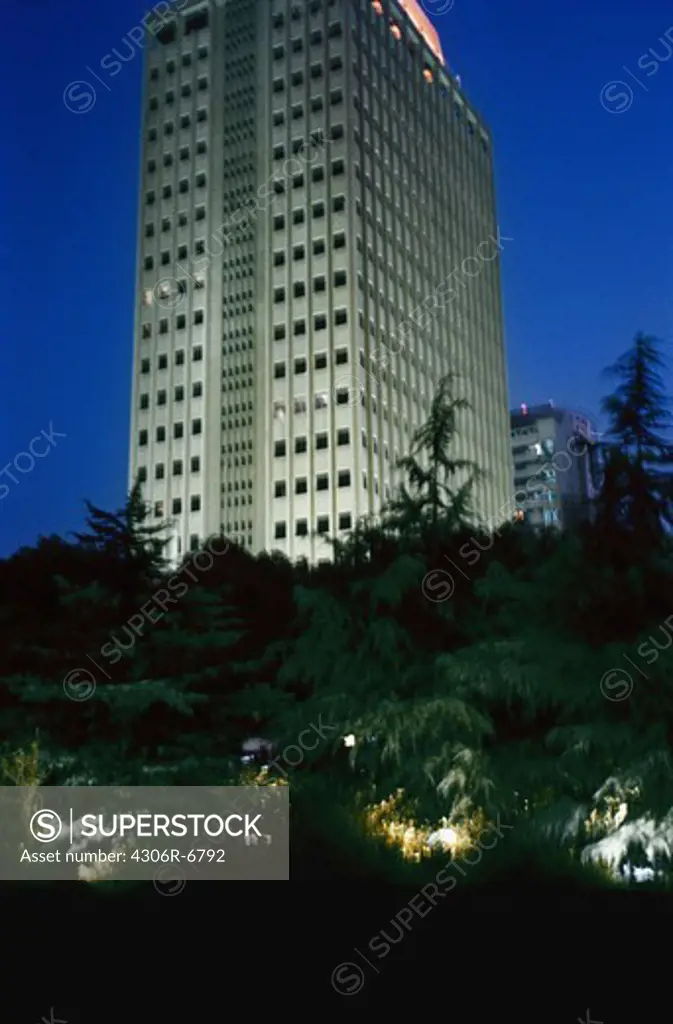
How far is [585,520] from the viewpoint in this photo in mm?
14891

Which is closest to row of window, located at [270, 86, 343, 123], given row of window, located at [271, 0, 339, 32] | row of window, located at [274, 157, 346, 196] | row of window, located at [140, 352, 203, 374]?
row of window, located at [274, 157, 346, 196]

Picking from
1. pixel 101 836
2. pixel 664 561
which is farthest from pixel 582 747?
pixel 101 836

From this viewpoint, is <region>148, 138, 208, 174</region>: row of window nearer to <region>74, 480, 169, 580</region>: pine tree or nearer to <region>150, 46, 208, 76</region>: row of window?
<region>150, 46, 208, 76</region>: row of window

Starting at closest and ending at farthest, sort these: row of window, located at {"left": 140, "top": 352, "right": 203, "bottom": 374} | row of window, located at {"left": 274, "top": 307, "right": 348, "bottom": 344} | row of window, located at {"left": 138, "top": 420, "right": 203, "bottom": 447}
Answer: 1. row of window, located at {"left": 274, "top": 307, "right": 348, "bottom": 344}
2. row of window, located at {"left": 138, "top": 420, "right": 203, "bottom": 447}
3. row of window, located at {"left": 140, "top": 352, "right": 203, "bottom": 374}

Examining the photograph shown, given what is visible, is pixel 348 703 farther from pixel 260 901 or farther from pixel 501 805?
pixel 260 901

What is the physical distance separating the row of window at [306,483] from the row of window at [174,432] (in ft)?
27.4

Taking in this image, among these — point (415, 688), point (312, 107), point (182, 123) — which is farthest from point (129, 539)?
point (182, 123)

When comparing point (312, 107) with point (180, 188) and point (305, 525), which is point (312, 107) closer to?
point (180, 188)

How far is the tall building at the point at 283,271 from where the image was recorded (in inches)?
2965

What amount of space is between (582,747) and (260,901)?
457 cm

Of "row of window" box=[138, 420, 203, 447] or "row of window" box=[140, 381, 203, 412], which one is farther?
"row of window" box=[140, 381, 203, 412]

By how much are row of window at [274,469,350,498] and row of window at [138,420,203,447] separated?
8.34 metres

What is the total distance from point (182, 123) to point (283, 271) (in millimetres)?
17626

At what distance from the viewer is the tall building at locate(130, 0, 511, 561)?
75312 mm
